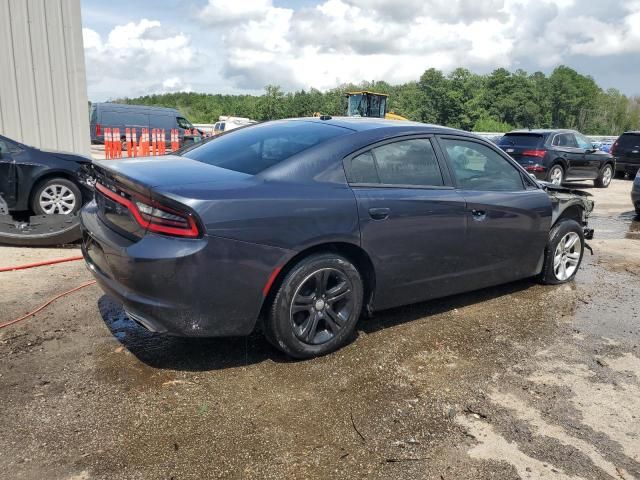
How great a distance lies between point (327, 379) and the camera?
329 cm

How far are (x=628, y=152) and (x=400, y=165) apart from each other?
1725 centimetres

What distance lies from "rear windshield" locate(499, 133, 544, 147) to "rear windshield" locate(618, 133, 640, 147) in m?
6.13

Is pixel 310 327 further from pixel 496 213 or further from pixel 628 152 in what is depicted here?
pixel 628 152

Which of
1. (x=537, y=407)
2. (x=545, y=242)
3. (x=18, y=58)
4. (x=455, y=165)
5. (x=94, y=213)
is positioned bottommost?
(x=537, y=407)

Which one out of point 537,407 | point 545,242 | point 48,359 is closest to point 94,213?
point 48,359

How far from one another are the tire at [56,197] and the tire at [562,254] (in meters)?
5.78

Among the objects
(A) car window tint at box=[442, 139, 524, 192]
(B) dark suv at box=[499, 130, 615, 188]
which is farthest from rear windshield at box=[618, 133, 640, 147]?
(A) car window tint at box=[442, 139, 524, 192]

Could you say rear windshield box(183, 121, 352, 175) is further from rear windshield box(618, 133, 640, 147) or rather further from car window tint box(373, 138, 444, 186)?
rear windshield box(618, 133, 640, 147)

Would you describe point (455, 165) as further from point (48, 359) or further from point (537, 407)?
point (48, 359)

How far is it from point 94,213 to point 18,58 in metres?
7.57

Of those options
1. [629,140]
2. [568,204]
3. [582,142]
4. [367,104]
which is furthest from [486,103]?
[568,204]

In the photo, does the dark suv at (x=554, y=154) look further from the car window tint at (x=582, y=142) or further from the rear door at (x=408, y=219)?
the rear door at (x=408, y=219)

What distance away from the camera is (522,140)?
14039 mm

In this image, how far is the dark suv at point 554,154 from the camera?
1359 cm
